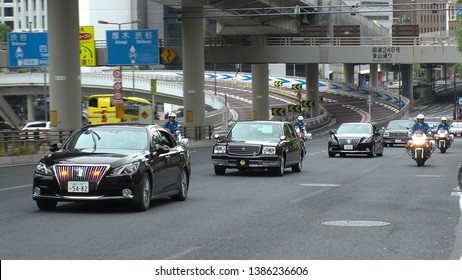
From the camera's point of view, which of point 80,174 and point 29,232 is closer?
point 29,232

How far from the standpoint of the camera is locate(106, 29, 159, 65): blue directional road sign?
213ft

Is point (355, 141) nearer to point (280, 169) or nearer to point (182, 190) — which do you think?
point (280, 169)

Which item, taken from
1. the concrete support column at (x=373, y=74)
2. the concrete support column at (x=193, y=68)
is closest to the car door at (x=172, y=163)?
the concrete support column at (x=193, y=68)

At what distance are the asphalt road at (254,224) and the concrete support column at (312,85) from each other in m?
80.5

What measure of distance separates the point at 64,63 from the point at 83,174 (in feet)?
105

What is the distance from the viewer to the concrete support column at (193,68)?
214 ft

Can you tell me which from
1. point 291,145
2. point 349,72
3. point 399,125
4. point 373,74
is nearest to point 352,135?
point 291,145

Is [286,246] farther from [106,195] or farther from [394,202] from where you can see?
[394,202]

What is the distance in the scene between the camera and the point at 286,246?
11.9 metres

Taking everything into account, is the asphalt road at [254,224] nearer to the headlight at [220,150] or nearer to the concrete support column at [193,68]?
the headlight at [220,150]

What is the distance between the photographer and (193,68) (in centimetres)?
6562
